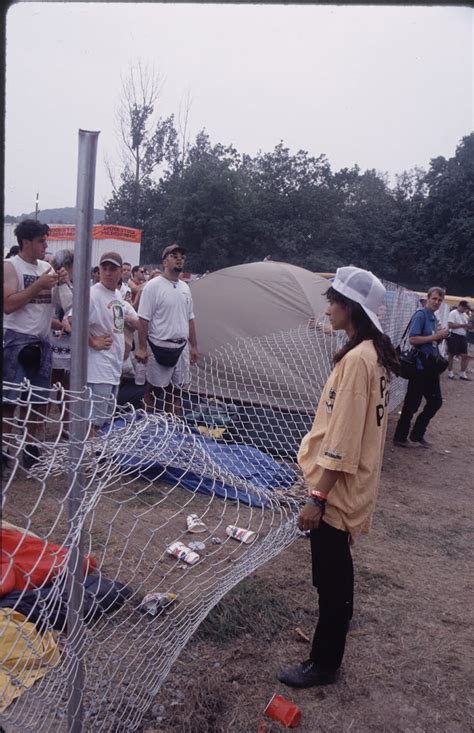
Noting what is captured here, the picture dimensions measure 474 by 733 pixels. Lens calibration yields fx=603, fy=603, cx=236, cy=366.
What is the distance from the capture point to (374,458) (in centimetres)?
203

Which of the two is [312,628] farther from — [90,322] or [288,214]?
[288,214]

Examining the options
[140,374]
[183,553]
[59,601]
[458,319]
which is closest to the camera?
[59,601]

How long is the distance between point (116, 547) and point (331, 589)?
4.15 ft

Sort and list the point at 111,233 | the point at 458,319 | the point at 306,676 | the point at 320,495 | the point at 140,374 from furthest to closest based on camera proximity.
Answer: the point at 111,233 → the point at 458,319 → the point at 140,374 → the point at 306,676 → the point at 320,495

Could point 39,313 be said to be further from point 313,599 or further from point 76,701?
point 76,701

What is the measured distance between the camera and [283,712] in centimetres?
206

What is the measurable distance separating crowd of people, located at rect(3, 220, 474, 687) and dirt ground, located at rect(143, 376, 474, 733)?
0.52ft

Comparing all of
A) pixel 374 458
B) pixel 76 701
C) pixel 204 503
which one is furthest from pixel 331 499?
pixel 204 503

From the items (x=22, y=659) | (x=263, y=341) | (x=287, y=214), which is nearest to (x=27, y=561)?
→ (x=22, y=659)

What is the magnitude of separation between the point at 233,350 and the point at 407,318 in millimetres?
3169

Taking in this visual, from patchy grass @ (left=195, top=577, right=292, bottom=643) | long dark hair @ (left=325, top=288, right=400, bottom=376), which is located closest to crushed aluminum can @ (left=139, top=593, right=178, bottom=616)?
patchy grass @ (left=195, top=577, right=292, bottom=643)

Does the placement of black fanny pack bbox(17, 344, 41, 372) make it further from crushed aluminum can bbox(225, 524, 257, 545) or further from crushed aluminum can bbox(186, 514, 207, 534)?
crushed aluminum can bbox(225, 524, 257, 545)

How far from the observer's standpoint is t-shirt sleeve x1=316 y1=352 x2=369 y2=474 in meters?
1.94

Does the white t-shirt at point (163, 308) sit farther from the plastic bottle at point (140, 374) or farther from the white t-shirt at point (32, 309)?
the white t-shirt at point (32, 309)
